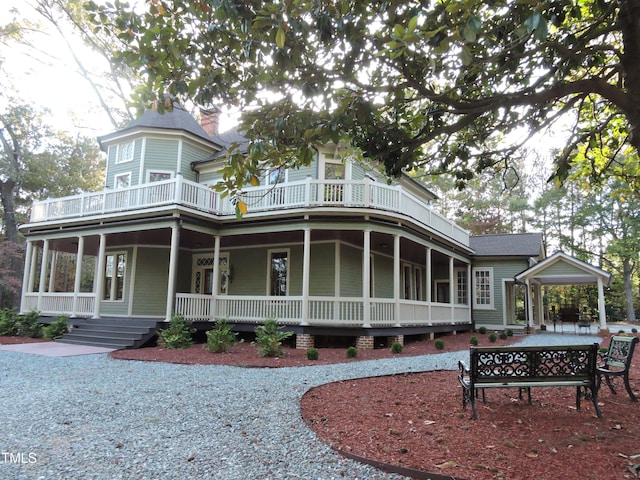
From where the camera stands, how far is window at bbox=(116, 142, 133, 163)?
17.6 meters

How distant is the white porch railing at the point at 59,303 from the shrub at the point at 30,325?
0.40m

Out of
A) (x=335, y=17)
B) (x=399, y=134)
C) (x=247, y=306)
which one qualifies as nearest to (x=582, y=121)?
(x=399, y=134)

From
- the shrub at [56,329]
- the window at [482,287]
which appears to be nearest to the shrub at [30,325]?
the shrub at [56,329]

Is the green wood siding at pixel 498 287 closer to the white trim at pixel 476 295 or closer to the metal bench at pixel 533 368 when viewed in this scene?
the white trim at pixel 476 295

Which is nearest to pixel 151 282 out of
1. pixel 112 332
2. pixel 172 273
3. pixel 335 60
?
pixel 112 332

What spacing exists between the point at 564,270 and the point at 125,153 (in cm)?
1914

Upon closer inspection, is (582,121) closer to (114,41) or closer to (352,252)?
(352,252)

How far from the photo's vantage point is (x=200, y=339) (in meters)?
13.5

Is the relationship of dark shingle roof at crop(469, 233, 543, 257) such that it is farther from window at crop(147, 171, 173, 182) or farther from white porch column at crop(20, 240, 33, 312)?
white porch column at crop(20, 240, 33, 312)

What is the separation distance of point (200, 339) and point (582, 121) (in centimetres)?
1172

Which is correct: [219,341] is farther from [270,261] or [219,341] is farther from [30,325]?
[30,325]

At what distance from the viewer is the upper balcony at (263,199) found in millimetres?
12711

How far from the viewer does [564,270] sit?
17891 millimetres

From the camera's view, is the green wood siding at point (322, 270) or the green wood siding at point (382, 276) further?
the green wood siding at point (382, 276)
